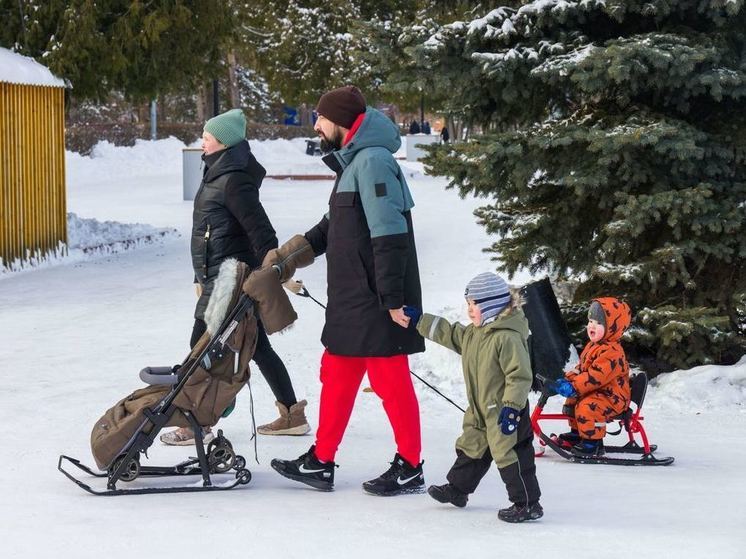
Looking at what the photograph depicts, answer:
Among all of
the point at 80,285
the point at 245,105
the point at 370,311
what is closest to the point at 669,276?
the point at 370,311

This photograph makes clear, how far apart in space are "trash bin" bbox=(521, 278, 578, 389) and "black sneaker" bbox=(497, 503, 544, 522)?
10.9 feet

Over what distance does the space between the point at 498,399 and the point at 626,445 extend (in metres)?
1.71

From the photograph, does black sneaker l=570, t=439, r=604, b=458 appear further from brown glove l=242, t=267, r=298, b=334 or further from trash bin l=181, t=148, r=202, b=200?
trash bin l=181, t=148, r=202, b=200

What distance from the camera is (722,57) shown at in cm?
830

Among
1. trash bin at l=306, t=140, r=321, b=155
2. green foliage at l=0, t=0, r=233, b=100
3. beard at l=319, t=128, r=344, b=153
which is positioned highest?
green foliage at l=0, t=0, r=233, b=100

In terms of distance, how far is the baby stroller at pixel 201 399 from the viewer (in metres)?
5.62

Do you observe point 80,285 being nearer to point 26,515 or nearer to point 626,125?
point 626,125

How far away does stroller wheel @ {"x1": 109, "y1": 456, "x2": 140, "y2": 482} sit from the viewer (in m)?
5.59

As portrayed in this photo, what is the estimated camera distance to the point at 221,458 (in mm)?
5848

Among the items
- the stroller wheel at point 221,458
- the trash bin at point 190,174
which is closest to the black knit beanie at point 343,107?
the stroller wheel at point 221,458

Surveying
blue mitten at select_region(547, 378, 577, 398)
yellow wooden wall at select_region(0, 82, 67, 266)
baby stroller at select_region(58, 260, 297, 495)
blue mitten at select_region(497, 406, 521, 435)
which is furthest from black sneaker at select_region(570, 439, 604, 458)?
yellow wooden wall at select_region(0, 82, 67, 266)

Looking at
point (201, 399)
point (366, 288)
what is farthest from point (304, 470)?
point (366, 288)

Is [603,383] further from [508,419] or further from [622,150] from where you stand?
[622,150]

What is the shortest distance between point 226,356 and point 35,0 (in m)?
11.1
